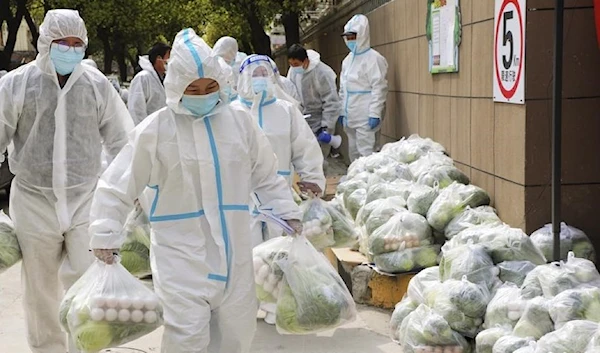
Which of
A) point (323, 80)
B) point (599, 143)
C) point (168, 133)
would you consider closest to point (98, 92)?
point (168, 133)

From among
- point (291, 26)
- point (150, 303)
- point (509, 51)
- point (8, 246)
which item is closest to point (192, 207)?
point (150, 303)

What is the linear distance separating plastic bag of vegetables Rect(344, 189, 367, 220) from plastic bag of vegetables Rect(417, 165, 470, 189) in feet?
2.28

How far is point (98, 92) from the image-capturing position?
477 centimetres

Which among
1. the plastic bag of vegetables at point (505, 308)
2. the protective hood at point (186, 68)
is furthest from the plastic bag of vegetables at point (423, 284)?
the protective hood at point (186, 68)

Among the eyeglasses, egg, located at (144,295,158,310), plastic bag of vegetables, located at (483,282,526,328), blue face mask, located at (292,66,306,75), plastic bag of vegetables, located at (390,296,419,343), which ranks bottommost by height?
plastic bag of vegetables, located at (390,296,419,343)

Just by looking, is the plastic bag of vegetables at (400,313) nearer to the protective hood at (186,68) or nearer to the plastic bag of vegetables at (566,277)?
the plastic bag of vegetables at (566,277)

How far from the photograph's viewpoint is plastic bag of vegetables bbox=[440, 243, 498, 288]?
14.9ft

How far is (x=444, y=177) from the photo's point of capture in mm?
6438

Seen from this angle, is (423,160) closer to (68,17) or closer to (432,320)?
(432,320)

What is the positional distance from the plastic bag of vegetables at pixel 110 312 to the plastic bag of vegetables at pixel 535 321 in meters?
1.65

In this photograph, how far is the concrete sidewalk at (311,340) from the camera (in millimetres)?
5363

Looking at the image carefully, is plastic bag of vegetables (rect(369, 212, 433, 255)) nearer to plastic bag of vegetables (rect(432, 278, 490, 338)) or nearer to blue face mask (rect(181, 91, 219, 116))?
plastic bag of vegetables (rect(432, 278, 490, 338))

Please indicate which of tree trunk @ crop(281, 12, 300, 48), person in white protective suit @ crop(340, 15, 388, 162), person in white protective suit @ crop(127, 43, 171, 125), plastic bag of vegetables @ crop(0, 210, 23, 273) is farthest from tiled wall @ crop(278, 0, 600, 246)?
tree trunk @ crop(281, 12, 300, 48)

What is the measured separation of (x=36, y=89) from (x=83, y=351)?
1617 mm
